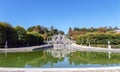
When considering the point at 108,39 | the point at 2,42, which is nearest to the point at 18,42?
the point at 2,42

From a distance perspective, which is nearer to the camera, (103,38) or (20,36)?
(20,36)

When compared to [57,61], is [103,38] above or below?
above

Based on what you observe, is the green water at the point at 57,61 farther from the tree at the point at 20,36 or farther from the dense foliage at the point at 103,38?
the dense foliage at the point at 103,38

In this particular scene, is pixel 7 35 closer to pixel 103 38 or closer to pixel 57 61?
pixel 103 38

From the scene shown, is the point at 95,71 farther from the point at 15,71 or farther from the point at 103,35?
the point at 103,35

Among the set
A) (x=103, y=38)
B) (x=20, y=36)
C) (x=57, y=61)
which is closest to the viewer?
(x=57, y=61)

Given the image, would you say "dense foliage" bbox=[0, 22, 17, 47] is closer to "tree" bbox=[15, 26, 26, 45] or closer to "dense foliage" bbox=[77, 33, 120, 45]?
"tree" bbox=[15, 26, 26, 45]

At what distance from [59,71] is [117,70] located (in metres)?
3.08

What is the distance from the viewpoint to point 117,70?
11.6 meters

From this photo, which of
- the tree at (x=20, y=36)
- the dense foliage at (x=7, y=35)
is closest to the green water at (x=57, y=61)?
the dense foliage at (x=7, y=35)

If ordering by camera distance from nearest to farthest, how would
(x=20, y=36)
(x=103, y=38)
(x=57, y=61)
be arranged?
(x=57, y=61), (x=20, y=36), (x=103, y=38)

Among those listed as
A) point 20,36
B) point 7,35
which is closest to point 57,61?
point 7,35

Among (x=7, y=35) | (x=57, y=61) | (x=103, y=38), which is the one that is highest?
(x=7, y=35)

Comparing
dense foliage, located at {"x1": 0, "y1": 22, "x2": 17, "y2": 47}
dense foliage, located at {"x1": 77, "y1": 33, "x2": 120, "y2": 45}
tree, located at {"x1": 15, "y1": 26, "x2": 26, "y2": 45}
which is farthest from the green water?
dense foliage, located at {"x1": 77, "y1": 33, "x2": 120, "y2": 45}
